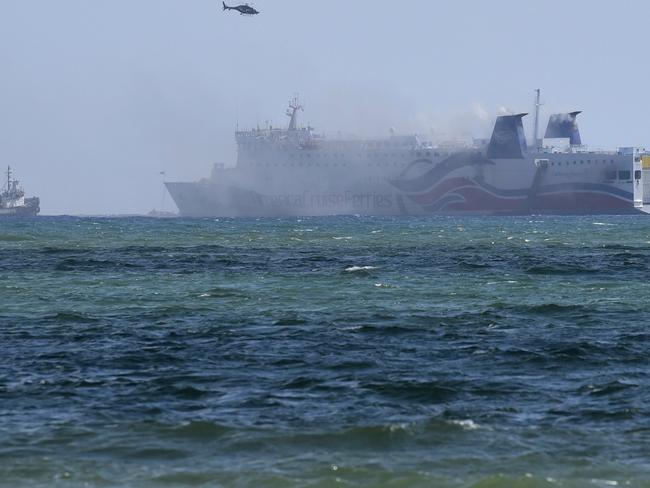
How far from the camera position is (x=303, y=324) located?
86.9 feet

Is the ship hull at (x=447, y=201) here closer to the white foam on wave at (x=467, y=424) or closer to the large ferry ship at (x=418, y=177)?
the large ferry ship at (x=418, y=177)

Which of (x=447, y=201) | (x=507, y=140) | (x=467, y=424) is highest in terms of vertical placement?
(x=507, y=140)

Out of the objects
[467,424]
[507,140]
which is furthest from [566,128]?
[467,424]

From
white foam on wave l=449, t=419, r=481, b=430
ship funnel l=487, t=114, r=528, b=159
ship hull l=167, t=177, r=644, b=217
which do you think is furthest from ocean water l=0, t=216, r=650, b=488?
ship funnel l=487, t=114, r=528, b=159

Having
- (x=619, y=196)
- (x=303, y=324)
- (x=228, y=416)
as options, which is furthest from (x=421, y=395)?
(x=619, y=196)

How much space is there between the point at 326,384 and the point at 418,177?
129069 millimetres

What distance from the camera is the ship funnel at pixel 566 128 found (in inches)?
6590

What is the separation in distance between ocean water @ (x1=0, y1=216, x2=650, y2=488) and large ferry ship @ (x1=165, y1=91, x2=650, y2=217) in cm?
10745

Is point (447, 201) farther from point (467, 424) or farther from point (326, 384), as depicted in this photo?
point (467, 424)

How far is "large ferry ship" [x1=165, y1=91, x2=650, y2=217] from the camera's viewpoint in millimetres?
144625

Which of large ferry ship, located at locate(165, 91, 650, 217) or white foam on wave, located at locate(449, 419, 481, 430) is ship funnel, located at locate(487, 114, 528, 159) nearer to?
large ferry ship, located at locate(165, 91, 650, 217)

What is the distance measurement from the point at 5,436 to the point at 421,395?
564cm

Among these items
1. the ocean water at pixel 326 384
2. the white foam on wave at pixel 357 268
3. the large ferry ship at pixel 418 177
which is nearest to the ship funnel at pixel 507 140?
the large ferry ship at pixel 418 177

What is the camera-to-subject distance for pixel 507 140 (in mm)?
148500
